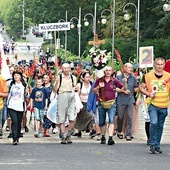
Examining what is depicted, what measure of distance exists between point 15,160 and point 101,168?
1712 mm

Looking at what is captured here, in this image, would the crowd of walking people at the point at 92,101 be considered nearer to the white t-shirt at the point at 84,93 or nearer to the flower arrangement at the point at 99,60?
the white t-shirt at the point at 84,93

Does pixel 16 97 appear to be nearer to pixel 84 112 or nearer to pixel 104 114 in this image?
pixel 104 114

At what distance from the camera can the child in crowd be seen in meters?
19.1

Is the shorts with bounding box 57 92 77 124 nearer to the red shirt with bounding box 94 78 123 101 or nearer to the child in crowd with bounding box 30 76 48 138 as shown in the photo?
the red shirt with bounding box 94 78 123 101

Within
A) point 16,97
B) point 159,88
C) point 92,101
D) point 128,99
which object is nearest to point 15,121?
point 16,97

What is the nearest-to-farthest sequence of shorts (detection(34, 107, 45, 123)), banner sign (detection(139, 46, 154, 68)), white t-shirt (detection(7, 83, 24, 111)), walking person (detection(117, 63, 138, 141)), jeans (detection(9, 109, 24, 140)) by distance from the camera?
jeans (detection(9, 109, 24, 140)) → white t-shirt (detection(7, 83, 24, 111)) → walking person (detection(117, 63, 138, 141)) → shorts (detection(34, 107, 45, 123)) → banner sign (detection(139, 46, 154, 68))

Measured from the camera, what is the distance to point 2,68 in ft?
53.3

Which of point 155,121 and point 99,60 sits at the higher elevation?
point 99,60

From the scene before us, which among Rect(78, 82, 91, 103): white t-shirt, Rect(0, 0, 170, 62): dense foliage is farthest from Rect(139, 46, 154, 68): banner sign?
Rect(0, 0, 170, 62): dense foliage

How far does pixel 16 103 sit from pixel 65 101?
44.1 inches

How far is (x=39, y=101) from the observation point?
62.8ft

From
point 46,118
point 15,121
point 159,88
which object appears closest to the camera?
point 159,88

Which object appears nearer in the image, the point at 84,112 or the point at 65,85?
the point at 65,85

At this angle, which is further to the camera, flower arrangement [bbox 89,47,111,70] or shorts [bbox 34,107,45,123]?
shorts [bbox 34,107,45,123]
